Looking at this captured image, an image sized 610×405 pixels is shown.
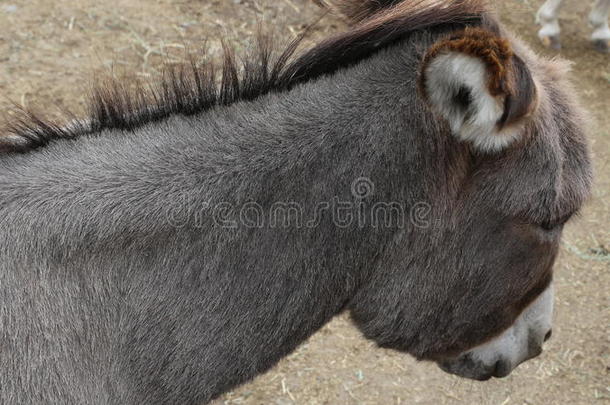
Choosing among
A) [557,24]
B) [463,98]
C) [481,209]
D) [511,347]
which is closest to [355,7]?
[463,98]

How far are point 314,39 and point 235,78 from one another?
11.2 ft

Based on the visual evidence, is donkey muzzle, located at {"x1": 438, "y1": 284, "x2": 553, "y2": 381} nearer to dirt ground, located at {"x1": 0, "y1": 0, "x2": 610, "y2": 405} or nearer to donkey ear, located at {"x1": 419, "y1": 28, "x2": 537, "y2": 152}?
dirt ground, located at {"x1": 0, "y1": 0, "x2": 610, "y2": 405}

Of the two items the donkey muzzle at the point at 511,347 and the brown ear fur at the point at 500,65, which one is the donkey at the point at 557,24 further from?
the brown ear fur at the point at 500,65

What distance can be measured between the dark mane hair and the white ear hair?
324 millimetres

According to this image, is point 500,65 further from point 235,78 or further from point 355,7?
point 355,7

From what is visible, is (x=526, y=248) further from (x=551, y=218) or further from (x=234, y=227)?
(x=234, y=227)

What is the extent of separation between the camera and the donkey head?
6.56ft

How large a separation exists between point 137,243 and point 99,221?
0.40ft

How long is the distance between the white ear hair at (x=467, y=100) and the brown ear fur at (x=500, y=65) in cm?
2

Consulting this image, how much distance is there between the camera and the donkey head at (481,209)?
200 cm

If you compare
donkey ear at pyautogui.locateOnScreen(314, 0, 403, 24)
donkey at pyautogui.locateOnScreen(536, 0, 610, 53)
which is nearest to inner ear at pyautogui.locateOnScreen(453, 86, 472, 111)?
donkey ear at pyautogui.locateOnScreen(314, 0, 403, 24)

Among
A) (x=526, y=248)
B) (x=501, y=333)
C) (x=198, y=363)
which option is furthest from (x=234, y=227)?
(x=501, y=333)

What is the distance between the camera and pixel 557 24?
7.12 metres

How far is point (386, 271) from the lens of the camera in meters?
2.23
